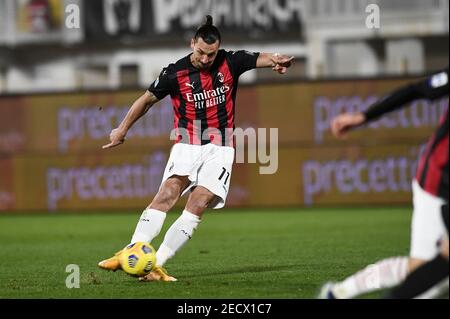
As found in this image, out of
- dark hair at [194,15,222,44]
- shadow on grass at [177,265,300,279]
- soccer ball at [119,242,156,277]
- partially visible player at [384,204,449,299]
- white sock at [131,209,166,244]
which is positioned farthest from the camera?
shadow on grass at [177,265,300,279]

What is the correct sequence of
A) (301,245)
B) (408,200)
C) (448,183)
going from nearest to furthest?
(448,183)
(301,245)
(408,200)

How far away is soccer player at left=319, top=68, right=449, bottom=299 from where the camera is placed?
6250 mm

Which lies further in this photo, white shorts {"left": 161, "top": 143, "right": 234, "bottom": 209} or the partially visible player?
white shorts {"left": 161, "top": 143, "right": 234, "bottom": 209}

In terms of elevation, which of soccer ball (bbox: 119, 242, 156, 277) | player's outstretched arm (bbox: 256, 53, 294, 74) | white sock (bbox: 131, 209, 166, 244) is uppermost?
player's outstretched arm (bbox: 256, 53, 294, 74)

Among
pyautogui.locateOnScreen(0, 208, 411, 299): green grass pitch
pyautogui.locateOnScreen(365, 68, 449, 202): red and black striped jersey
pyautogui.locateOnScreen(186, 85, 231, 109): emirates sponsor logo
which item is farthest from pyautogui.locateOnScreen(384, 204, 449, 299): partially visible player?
pyautogui.locateOnScreen(186, 85, 231, 109): emirates sponsor logo

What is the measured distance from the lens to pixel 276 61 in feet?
30.3

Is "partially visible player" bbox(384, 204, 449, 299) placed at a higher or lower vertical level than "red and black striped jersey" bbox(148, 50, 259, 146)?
lower

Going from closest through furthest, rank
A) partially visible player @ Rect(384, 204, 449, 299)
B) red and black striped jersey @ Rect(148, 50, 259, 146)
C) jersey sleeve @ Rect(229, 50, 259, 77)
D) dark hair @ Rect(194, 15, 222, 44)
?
partially visible player @ Rect(384, 204, 449, 299) → dark hair @ Rect(194, 15, 222, 44) → red and black striped jersey @ Rect(148, 50, 259, 146) → jersey sleeve @ Rect(229, 50, 259, 77)

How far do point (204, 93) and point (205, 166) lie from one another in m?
0.67

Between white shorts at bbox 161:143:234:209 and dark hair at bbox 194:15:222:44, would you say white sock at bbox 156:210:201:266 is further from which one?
dark hair at bbox 194:15:222:44

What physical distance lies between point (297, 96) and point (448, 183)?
46.8 ft

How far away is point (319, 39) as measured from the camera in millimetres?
30453

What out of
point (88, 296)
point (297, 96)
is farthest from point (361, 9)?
point (88, 296)
